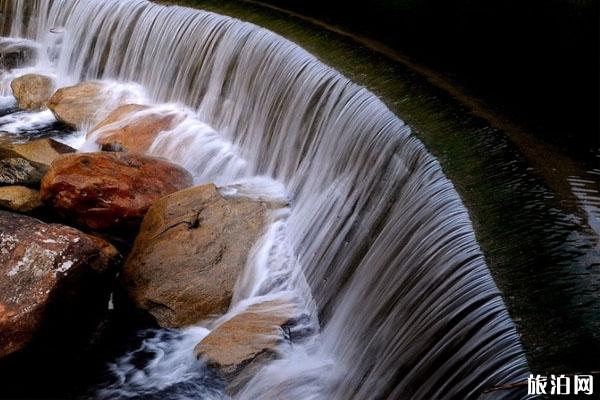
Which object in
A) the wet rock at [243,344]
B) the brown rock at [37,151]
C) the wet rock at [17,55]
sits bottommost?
the wet rock at [243,344]

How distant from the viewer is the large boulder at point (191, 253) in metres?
6.31

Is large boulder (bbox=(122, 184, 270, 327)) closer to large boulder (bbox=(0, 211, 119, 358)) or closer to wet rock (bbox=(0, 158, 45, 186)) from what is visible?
large boulder (bbox=(0, 211, 119, 358))

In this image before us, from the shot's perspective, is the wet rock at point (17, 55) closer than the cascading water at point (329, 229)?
No

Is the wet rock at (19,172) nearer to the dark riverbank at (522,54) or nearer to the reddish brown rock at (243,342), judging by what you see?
the reddish brown rock at (243,342)

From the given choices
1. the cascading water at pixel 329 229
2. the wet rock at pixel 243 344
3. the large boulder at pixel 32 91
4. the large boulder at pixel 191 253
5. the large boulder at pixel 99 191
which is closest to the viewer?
the cascading water at pixel 329 229

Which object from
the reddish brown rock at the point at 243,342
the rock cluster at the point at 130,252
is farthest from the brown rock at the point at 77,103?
the reddish brown rock at the point at 243,342

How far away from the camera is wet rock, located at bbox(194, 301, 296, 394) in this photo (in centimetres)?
545

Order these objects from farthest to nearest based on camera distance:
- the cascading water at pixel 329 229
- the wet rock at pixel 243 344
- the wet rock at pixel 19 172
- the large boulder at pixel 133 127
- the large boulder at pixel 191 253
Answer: the large boulder at pixel 133 127 → the wet rock at pixel 19 172 → the large boulder at pixel 191 253 → the wet rock at pixel 243 344 → the cascading water at pixel 329 229

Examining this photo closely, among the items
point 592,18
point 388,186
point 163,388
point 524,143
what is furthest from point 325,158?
point 592,18

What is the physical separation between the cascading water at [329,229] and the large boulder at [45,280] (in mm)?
621

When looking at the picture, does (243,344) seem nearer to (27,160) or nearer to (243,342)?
(243,342)

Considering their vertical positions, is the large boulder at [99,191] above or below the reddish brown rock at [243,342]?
above

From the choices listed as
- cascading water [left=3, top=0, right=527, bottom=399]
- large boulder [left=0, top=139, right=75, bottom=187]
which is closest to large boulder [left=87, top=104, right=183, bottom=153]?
cascading water [left=3, top=0, right=527, bottom=399]

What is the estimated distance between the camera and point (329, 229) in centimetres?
636
